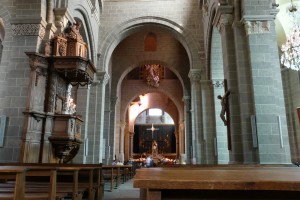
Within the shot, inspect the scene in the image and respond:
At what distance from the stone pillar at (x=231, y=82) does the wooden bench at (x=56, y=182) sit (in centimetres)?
319

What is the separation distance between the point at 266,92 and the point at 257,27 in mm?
1543

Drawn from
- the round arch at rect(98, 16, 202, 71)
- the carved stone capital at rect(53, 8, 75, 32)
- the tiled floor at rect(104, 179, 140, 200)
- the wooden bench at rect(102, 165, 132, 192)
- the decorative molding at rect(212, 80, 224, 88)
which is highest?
the round arch at rect(98, 16, 202, 71)

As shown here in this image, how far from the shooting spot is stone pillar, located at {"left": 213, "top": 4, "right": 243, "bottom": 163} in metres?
6.21

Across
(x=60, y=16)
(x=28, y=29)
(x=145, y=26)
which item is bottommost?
(x=28, y=29)

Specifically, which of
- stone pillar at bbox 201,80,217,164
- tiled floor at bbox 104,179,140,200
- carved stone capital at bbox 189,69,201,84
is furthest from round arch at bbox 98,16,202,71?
tiled floor at bbox 104,179,140,200

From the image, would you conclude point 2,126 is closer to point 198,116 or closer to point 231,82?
point 231,82

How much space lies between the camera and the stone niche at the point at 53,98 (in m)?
6.19

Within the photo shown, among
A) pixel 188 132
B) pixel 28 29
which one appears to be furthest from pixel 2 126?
pixel 188 132

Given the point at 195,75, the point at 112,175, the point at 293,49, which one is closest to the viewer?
the point at 112,175

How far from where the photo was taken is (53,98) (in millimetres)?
6824

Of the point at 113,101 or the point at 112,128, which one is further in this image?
the point at 112,128

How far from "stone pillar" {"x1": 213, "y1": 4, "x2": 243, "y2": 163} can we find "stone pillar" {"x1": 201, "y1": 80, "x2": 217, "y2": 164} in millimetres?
4419

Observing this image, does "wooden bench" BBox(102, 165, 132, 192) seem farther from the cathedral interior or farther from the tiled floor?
the cathedral interior

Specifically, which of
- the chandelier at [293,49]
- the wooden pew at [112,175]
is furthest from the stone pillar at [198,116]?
the wooden pew at [112,175]
